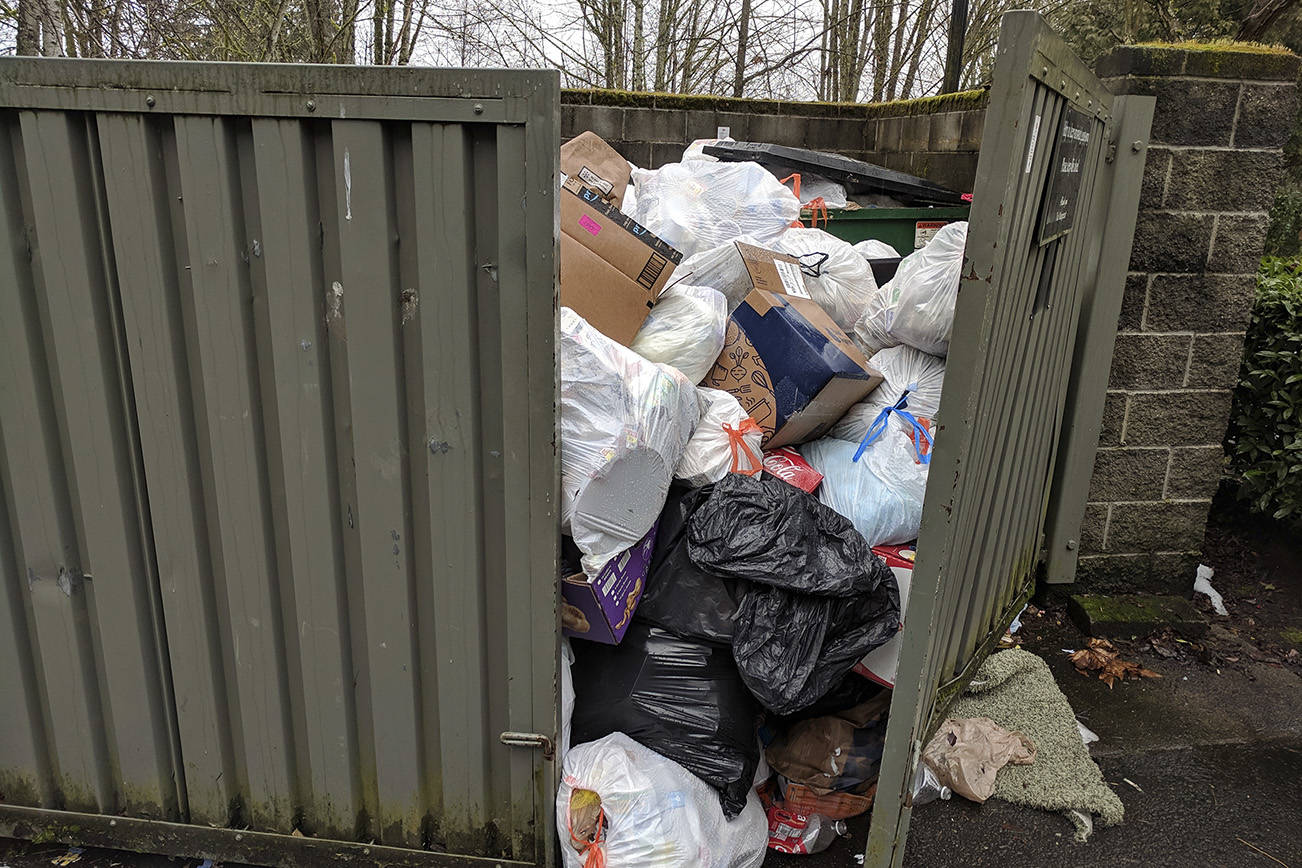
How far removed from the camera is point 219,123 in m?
1.84

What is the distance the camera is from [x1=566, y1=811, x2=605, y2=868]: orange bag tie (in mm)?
2121

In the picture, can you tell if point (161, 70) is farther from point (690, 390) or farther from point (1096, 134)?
point (1096, 134)

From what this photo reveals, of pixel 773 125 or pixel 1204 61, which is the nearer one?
pixel 1204 61

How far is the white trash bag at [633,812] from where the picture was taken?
83.7 inches

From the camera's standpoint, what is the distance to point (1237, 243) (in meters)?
3.59

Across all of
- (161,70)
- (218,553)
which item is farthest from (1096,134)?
(218,553)

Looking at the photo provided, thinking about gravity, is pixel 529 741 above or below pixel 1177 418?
below

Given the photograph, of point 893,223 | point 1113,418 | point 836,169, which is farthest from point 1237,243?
point 836,169

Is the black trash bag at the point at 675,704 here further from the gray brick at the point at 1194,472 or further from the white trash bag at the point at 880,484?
the gray brick at the point at 1194,472

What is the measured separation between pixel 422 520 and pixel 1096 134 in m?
2.47

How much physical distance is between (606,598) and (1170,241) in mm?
2787

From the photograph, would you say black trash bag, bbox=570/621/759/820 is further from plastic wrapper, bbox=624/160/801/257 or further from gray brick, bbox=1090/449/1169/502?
gray brick, bbox=1090/449/1169/502

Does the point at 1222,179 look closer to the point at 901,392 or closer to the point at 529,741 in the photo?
the point at 901,392

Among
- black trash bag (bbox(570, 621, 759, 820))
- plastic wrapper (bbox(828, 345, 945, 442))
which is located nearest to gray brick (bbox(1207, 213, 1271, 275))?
plastic wrapper (bbox(828, 345, 945, 442))
